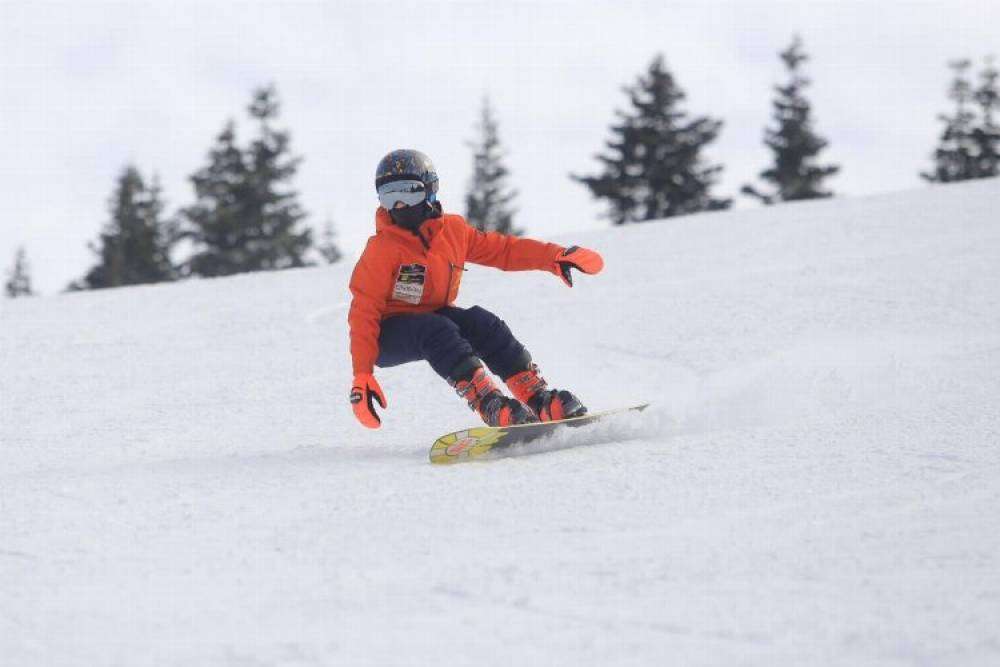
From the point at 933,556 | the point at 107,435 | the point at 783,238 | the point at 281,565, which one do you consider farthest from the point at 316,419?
→ the point at 783,238

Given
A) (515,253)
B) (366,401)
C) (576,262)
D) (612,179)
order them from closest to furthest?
1. (366,401)
2. (576,262)
3. (515,253)
4. (612,179)

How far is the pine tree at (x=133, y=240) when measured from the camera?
3472cm

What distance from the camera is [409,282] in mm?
4672

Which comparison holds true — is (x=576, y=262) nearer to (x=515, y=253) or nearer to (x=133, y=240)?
(x=515, y=253)

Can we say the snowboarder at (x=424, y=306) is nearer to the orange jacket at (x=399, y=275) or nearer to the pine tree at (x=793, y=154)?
the orange jacket at (x=399, y=275)

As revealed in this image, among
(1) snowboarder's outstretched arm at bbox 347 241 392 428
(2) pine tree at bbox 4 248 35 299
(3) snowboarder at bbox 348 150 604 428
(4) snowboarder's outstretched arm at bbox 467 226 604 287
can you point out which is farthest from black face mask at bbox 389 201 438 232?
(2) pine tree at bbox 4 248 35 299

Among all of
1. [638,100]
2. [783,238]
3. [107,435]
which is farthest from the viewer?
[638,100]

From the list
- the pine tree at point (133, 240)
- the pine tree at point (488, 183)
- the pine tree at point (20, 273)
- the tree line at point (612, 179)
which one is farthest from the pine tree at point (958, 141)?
the pine tree at point (20, 273)

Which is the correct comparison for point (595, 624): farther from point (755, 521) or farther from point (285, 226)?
point (285, 226)

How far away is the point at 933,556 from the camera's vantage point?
8.12 ft

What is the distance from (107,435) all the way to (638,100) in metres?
28.2

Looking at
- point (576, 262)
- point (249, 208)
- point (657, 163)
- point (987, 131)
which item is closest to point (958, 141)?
point (987, 131)

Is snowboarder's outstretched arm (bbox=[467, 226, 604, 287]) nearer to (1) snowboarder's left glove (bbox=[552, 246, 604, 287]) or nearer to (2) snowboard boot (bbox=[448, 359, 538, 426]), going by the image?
(1) snowboarder's left glove (bbox=[552, 246, 604, 287])

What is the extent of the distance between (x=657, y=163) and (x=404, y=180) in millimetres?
27037
